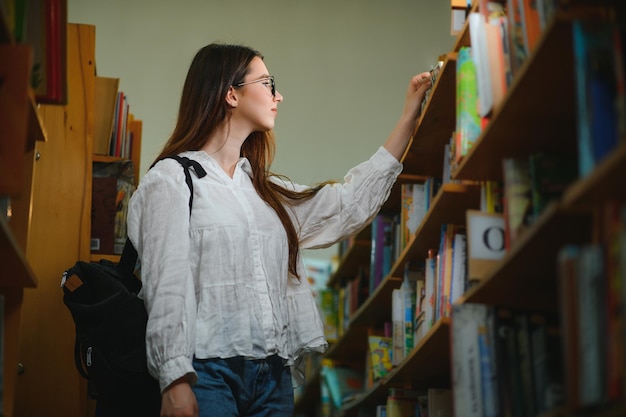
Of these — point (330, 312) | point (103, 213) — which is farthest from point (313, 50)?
point (103, 213)

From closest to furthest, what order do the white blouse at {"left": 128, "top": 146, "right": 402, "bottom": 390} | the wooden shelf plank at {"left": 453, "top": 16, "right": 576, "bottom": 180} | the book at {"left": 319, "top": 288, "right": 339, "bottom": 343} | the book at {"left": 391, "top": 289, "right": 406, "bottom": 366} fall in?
1. the wooden shelf plank at {"left": 453, "top": 16, "right": 576, "bottom": 180}
2. the white blouse at {"left": 128, "top": 146, "right": 402, "bottom": 390}
3. the book at {"left": 391, "top": 289, "right": 406, "bottom": 366}
4. the book at {"left": 319, "top": 288, "right": 339, "bottom": 343}

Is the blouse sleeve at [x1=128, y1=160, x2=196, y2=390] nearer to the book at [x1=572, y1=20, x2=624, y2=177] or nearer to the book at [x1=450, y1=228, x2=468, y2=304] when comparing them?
the book at [x1=450, y1=228, x2=468, y2=304]

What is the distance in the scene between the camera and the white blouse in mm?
2123

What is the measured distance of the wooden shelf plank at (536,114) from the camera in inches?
58.0

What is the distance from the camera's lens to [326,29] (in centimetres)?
534

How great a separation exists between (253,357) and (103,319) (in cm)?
39

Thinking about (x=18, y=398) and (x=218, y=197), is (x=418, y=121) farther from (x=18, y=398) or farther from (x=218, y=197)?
(x=18, y=398)

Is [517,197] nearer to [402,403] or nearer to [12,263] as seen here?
[12,263]

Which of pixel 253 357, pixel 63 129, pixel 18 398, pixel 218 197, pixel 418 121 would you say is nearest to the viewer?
pixel 253 357

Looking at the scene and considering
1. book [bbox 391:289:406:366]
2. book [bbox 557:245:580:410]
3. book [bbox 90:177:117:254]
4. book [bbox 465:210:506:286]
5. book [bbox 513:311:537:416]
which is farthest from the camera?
book [bbox 90:177:117:254]

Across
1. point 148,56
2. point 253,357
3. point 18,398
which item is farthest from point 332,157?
point 253,357

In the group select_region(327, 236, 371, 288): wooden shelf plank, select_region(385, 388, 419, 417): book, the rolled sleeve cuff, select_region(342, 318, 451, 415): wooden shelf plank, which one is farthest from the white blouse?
select_region(327, 236, 371, 288): wooden shelf plank

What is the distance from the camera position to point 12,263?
5.90 ft

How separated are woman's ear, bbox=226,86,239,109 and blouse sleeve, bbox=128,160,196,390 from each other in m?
0.32
